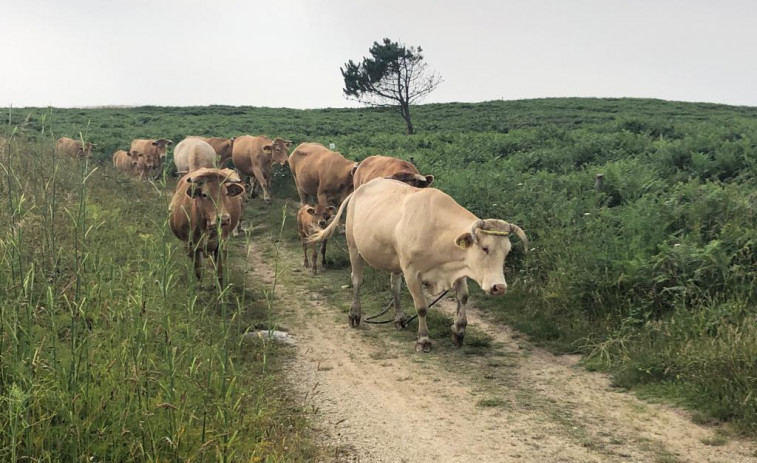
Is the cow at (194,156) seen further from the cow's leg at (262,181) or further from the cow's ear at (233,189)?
the cow's ear at (233,189)

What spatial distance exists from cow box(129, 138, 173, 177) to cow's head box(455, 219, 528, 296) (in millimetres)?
15995

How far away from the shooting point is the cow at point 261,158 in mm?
18955

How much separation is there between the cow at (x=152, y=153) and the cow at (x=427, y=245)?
14105mm

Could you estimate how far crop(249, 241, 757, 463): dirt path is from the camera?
4.82 m

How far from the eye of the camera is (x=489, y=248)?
6.69m

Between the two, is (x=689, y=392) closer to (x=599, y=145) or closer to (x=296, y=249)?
(x=296, y=249)

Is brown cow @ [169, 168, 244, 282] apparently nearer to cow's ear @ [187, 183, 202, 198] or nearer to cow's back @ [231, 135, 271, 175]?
cow's ear @ [187, 183, 202, 198]

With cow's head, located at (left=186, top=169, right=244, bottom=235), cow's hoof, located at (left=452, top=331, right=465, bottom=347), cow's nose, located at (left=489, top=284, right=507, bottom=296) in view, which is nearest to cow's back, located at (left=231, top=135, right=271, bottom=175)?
cow's head, located at (left=186, top=169, right=244, bottom=235)

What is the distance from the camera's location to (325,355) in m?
7.23

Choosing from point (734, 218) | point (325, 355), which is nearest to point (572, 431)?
point (325, 355)

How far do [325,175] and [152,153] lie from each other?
392 inches

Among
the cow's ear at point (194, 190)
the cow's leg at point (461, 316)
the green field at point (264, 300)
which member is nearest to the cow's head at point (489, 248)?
the cow's leg at point (461, 316)

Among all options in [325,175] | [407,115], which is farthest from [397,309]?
[407,115]

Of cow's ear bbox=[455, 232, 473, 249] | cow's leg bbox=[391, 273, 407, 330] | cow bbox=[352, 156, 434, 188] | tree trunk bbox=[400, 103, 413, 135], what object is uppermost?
tree trunk bbox=[400, 103, 413, 135]
